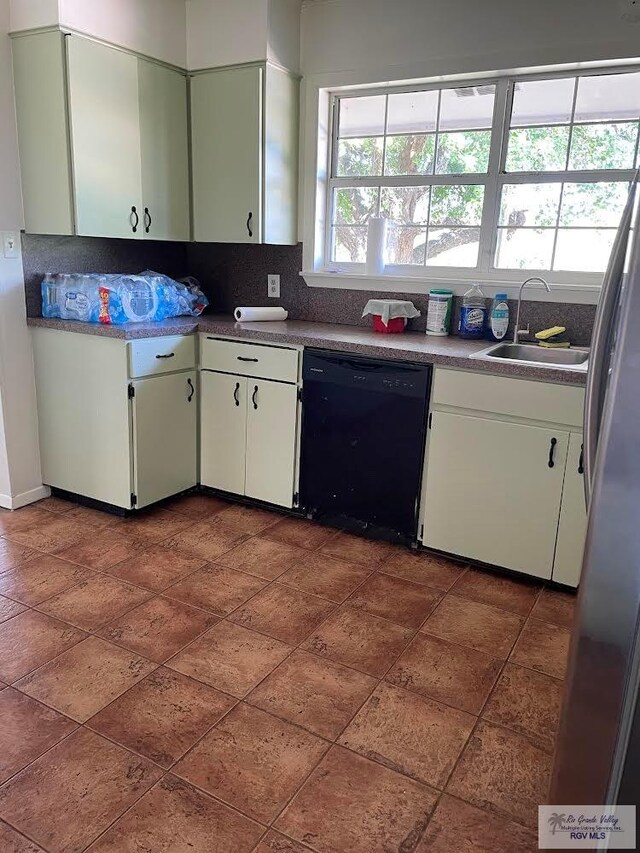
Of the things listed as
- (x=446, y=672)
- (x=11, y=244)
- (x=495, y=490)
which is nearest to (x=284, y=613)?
(x=446, y=672)

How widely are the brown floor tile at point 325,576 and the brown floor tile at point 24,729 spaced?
3.24 feet

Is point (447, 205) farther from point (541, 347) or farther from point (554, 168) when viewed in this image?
point (541, 347)

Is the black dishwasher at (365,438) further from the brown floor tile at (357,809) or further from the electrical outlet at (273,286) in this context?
the brown floor tile at (357,809)

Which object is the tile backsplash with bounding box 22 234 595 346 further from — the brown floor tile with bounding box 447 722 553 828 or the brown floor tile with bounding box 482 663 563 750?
the brown floor tile with bounding box 447 722 553 828

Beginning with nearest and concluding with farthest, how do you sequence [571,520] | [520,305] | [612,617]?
[612,617] → [571,520] → [520,305]

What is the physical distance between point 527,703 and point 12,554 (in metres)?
2.06

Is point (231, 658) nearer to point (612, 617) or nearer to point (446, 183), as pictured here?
point (612, 617)

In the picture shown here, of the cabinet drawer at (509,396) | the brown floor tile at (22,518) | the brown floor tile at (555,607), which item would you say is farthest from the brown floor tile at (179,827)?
the brown floor tile at (22,518)

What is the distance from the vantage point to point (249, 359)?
303cm

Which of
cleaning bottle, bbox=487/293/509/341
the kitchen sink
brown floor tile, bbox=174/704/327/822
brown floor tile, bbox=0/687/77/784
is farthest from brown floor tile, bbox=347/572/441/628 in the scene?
cleaning bottle, bbox=487/293/509/341

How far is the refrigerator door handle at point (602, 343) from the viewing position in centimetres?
116

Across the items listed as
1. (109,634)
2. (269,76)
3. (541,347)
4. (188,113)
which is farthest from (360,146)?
(109,634)

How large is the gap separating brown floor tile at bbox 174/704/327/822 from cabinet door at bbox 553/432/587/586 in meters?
1.23

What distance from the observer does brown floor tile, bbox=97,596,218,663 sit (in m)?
2.12
